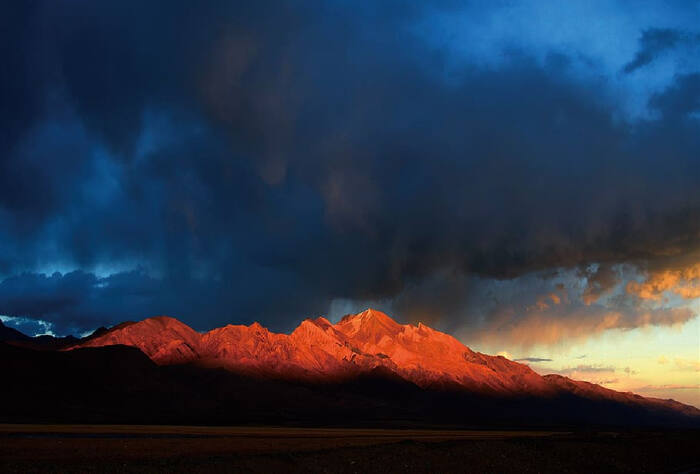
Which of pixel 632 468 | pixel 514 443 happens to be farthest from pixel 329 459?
pixel 632 468

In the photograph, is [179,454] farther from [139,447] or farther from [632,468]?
[632,468]

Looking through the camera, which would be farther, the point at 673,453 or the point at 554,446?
the point at 673,453

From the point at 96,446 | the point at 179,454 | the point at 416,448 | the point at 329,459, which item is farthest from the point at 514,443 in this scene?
the point at 96,446

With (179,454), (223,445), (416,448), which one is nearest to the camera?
(416,448)

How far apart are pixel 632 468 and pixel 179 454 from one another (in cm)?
4817

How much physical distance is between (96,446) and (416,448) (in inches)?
1589

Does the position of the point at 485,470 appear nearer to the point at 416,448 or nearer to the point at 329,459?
the point at 416,448

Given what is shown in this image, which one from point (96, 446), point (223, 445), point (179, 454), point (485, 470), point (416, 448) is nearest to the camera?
point (485, 470)

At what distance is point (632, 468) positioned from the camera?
6344cm

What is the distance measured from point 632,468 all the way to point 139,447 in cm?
5681

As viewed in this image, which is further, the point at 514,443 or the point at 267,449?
the point at 267,449

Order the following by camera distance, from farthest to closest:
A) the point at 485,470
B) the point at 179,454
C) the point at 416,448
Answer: the point at 179,454 → the point at 416,448 → the point at 485,470

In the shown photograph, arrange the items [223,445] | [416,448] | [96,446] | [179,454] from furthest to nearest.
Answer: [223,445] < [96,446] < [179,454] < [416,448]

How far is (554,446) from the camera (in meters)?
70.5
